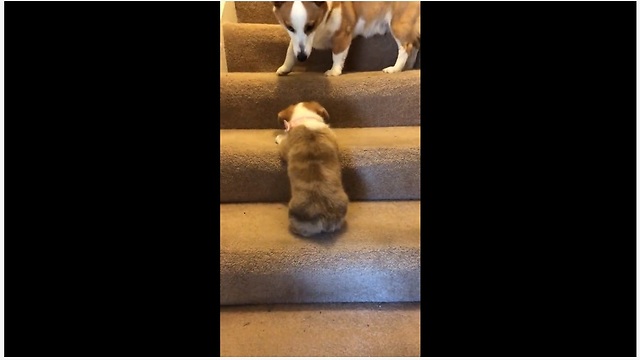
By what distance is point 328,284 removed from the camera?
4.48 ft

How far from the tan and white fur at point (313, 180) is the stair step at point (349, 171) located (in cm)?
7

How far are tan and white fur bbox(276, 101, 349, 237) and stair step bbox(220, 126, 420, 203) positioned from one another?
7 centimetres

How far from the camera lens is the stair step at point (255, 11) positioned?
2359 mm

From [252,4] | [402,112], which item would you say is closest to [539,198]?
[402,112]

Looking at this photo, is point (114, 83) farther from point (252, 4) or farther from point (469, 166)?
point (252, 4)

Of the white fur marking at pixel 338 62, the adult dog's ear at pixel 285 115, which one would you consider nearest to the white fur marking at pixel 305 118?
the adult dog's ear at pixel 285 115

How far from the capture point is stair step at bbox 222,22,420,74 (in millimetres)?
2090

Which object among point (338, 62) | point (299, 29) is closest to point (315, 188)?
point (299, 29)

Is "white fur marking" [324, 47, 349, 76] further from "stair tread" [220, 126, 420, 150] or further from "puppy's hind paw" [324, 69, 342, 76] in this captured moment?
"stair tread" [220, 126, 420, 150]

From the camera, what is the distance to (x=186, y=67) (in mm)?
638

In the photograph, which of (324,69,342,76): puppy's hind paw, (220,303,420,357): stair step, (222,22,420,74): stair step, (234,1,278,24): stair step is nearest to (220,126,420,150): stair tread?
(324,69,342,76): puppy's hind paw

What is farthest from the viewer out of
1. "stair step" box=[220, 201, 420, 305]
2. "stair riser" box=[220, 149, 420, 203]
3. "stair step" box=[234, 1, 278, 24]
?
"stair step" box=[234, 1, 278, 24]

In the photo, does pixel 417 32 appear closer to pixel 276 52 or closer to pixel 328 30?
pixel 328 30

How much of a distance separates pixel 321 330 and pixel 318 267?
180mm
